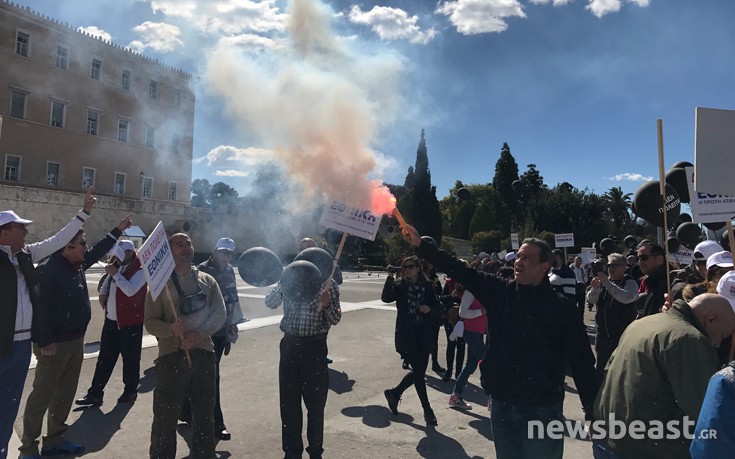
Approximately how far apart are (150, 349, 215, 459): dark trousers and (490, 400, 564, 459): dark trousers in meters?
2.20

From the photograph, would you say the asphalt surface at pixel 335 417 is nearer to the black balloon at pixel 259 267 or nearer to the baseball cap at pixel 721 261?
the black balloon at pixel 259 267

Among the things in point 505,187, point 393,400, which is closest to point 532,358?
point 393,400

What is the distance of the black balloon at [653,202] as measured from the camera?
17.1ft

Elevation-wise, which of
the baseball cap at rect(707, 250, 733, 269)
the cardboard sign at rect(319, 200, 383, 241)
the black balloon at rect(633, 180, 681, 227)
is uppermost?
the black balloon at rect(633, 180, 681, 227)

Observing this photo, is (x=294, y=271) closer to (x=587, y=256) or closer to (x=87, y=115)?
(x=587, y=256)

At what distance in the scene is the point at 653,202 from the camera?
5.43 m

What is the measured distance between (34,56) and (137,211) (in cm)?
1366

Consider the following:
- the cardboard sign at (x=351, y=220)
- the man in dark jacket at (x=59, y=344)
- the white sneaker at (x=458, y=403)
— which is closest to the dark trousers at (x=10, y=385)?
the man in dark jacket at (x=59, y=344)

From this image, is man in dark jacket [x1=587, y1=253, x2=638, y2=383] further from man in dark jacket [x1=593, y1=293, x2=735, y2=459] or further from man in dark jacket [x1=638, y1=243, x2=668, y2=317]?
man in dark jacket [x1=593, y1=293, x2=735, y2=459]

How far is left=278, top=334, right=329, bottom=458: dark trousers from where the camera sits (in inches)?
155

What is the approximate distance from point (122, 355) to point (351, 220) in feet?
10.9

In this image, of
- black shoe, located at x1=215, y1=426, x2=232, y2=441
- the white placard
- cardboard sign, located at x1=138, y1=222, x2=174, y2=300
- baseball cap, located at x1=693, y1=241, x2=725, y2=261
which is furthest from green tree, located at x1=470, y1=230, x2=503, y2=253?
cardboard sign, located at x1=138, y1=222, x2=174, y2=300

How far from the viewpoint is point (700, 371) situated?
6.98ft

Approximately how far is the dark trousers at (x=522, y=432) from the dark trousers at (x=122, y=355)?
4.55 m
